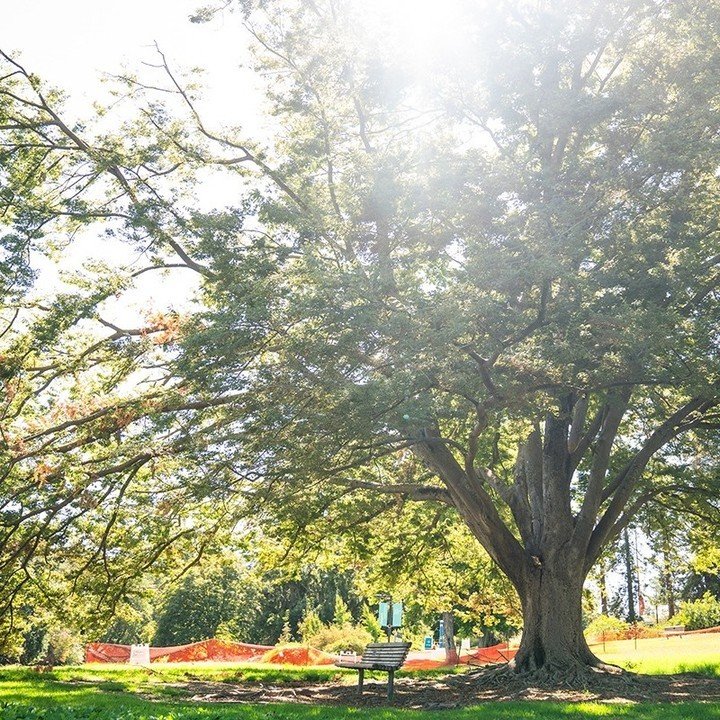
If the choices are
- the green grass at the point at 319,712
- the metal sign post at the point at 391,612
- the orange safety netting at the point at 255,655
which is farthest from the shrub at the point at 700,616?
the green grass at the point at 319,712

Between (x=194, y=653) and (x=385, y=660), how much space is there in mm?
18401

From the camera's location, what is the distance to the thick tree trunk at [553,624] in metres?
13.0

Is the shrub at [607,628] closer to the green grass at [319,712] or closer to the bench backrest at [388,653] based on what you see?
the bench backrest at [388,653]

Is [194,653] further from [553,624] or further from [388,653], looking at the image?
[553,624]

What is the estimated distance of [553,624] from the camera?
13.3m

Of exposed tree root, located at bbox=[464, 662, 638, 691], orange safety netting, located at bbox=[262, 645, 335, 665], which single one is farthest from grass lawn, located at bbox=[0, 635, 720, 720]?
orange safety netting, located at bbox=[262, 645, 335, 665]

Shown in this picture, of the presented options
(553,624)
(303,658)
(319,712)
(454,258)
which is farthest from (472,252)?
(303,658)

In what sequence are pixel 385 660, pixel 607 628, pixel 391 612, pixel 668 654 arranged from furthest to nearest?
pixel 607 628
pixel 391 612
pixel 668 654
pixel 385 660

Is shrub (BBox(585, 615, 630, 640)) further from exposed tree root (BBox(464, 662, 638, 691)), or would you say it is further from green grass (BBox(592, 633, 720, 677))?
exposed tree root (BBox(464, 662, 638, 691))

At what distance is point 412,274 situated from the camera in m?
11.2

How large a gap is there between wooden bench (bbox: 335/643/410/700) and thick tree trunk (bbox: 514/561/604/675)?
2.38 meters

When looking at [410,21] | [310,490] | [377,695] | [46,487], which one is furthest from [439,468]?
[410,21]

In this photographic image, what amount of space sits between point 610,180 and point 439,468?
6073 millimetres

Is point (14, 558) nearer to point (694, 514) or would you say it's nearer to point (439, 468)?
point (439, 468)
